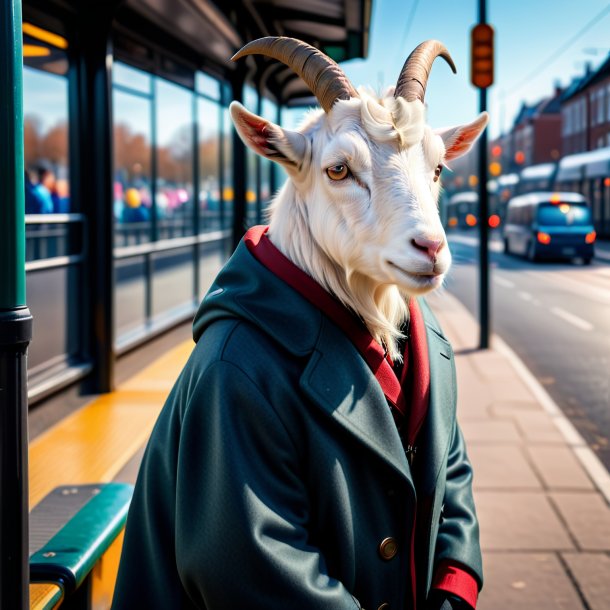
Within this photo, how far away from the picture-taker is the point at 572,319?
13.3 metres

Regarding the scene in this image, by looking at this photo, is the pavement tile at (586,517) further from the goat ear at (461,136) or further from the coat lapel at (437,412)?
the goat ear at (461,136)

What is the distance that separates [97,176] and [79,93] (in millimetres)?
629

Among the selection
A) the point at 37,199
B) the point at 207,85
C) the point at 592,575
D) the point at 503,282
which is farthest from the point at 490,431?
the point at 503,282

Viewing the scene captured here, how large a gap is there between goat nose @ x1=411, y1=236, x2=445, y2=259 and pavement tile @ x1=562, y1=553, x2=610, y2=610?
2.59 m

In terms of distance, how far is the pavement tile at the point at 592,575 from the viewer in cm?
365

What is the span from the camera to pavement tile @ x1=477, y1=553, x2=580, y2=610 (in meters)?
3.61

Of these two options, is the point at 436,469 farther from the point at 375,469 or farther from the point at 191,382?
the point at 191,382

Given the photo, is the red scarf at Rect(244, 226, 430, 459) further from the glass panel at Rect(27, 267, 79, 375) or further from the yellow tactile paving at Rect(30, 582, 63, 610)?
the glass panel at Rect(27, 267, 79, 375)

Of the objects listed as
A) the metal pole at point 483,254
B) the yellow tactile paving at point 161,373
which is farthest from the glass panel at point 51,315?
the metal pole at point 483,254

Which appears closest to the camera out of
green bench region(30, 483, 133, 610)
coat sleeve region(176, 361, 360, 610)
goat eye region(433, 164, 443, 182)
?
coat sleeve region(176, 361, 360, 610)

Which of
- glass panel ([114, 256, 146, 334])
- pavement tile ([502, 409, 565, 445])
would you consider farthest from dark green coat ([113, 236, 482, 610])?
glass panel ([114, 256, 146, 334])

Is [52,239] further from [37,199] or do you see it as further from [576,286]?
[576,286]

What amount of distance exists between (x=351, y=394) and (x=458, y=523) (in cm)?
56

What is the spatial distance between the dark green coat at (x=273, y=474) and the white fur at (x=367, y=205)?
0.12 m
